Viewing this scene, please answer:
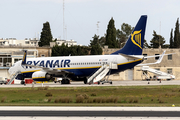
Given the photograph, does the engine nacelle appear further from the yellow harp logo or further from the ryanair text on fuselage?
the yellow harp logo

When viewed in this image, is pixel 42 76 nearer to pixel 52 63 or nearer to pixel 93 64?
pixel 52 63

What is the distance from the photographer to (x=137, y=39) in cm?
4672

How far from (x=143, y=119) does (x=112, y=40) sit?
249 ft

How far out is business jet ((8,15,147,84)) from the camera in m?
46.4

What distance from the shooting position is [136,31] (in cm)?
4628

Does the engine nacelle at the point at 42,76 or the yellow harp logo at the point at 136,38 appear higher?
the yellow harp logo at the point at 136,38

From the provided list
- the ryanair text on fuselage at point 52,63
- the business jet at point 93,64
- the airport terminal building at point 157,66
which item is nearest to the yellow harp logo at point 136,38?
the business jet at point 93,64

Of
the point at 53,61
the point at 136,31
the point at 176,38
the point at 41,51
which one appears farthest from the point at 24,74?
the point at 176,38

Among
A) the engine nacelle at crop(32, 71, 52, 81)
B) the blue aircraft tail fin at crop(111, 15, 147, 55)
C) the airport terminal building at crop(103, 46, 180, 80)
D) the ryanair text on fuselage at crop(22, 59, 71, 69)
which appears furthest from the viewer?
the airport terminal building at crop(103, 46, 180, 80)

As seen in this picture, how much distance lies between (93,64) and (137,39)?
7.00 m

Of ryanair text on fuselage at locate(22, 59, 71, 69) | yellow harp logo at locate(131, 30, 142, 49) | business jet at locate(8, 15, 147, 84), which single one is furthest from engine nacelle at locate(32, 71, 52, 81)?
yellow harp logo at locate(131, 30, 142, 49)

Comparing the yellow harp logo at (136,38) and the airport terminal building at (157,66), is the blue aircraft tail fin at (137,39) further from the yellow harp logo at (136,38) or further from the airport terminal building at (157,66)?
the airport terminal building at (157,66)

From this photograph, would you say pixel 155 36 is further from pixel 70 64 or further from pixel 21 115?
pixel 21 115

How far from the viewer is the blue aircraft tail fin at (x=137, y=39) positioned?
45906 mm
